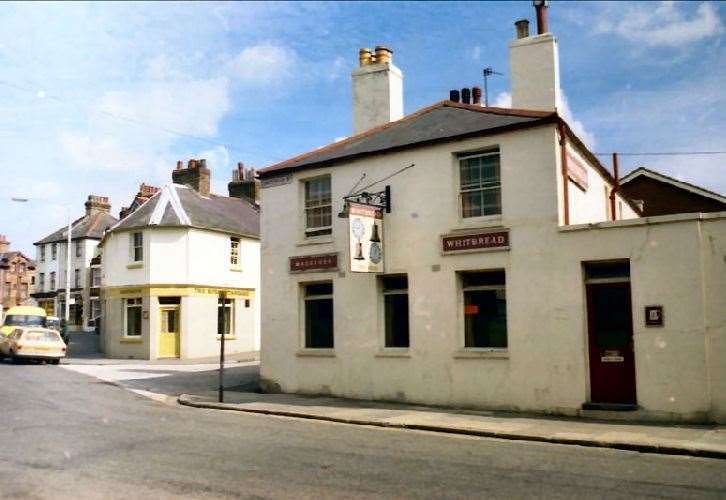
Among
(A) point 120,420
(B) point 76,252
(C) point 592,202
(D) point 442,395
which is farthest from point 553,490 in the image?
(B) point 76,252

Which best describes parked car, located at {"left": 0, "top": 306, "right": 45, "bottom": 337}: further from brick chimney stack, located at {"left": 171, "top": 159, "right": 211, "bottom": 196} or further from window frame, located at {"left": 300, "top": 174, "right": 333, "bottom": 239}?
Answer: window frame, located at {"left": 300, "top": 174, "right": 333, "bottom": 239}

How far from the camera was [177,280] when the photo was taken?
33.3 metres

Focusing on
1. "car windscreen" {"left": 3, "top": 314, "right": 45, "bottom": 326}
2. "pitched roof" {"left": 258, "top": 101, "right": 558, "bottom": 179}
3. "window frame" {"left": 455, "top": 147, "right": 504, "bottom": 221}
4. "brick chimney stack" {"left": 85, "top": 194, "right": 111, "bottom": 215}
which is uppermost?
"brick chimney stack" {"left": 85, "top": 194, "right": 111, "bottom": 215}

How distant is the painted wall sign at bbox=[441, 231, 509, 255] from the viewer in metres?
14.9

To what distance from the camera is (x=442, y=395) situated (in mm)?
15539

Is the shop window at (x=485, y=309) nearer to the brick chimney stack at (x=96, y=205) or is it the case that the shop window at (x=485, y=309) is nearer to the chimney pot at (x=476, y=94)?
the chimney pot at (x=476, y=94)

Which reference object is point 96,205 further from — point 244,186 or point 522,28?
point 522,28

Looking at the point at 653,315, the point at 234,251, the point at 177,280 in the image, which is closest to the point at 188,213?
the point at 234,251

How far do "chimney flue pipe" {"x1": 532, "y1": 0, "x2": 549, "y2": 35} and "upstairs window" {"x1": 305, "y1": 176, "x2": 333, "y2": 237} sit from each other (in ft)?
23.0

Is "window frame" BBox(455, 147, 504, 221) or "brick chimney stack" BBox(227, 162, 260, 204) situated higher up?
"brick chimney stack" BBox(227, 162, 260, 204)

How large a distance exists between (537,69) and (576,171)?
3302 mm

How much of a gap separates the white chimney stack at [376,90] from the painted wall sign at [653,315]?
9.95 m

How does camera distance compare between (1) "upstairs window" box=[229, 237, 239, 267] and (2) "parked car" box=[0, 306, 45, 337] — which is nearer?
(2) "parked car" box=[0, 306, 45, 337]

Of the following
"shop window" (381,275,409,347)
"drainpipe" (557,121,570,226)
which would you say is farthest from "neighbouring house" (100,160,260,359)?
"drainpipe" (557,121,570,226)
